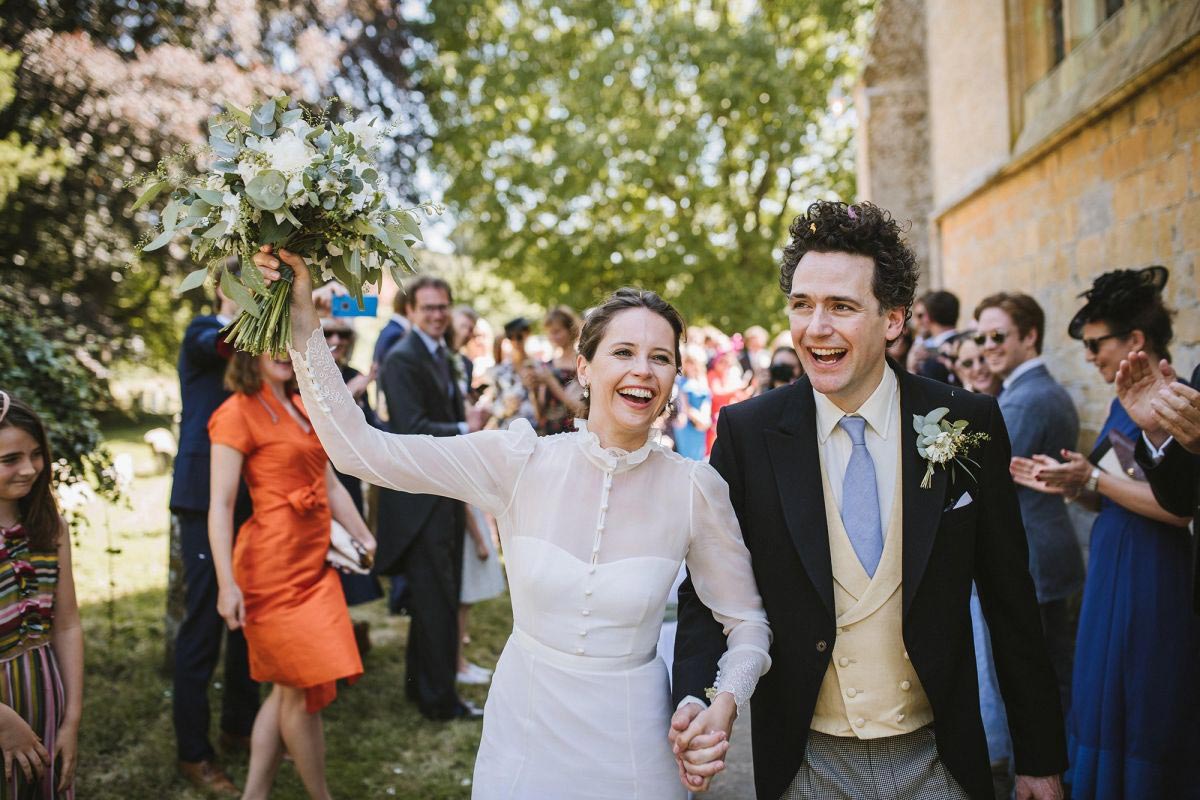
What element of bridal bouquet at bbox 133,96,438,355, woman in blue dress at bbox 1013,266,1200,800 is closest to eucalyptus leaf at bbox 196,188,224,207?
bridal bouquet at bbox 133,96,438,355

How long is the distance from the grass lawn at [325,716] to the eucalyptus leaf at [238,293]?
10.6ft

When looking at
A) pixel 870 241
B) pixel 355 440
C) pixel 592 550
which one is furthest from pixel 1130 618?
pixel 355 440

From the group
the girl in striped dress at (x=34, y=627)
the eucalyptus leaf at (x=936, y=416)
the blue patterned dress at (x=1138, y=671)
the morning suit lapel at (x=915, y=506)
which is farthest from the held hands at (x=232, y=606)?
the blue patterned dress at (x=1138, y=671)

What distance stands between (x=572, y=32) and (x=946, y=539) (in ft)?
66.6

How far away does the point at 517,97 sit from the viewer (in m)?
20.3

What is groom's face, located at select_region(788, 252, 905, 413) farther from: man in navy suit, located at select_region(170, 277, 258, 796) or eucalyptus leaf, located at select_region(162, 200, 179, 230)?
man in navy suit, located at select_region(170, 277, 258, 796)

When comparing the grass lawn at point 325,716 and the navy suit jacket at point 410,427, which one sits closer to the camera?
the grass lawn at point 325,716

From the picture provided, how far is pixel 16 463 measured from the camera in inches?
126

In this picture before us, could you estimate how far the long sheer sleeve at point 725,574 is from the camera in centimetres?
249

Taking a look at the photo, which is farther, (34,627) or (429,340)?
(429,340)

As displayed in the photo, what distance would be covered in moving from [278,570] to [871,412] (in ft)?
8.71

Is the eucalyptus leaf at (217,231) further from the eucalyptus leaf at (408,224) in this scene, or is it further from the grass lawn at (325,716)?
the grass lawn at (325,716)

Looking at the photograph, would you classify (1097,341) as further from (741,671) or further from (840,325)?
(741,671)

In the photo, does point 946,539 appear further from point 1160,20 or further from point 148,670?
point 148,670
